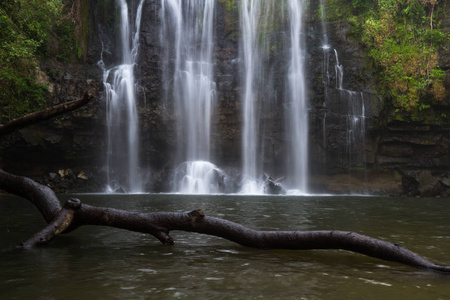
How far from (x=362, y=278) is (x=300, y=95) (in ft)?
86.0

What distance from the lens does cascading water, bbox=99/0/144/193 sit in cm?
2830

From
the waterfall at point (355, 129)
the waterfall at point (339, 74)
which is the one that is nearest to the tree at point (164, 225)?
the waterfall at point (355, 129)

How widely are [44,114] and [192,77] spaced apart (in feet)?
84.3

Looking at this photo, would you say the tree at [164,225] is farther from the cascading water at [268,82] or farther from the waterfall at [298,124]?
the waterfall at [298,124]

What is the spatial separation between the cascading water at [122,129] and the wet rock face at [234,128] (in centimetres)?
56

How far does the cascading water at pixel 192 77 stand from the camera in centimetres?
2961

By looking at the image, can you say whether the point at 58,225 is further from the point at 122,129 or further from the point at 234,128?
the point at 234,128

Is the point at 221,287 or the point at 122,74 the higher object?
the point at 122,74

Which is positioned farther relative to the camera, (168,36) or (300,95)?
(168,36)

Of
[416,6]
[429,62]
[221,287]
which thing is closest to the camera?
[221,287]

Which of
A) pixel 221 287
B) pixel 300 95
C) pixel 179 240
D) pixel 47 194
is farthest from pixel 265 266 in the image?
pixel 300 95

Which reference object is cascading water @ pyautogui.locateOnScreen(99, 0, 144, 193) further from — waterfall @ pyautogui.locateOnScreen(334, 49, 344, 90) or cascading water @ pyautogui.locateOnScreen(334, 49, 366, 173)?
cascading water @ pyautogui.locateOnScreen(334, 49, 366, 173)

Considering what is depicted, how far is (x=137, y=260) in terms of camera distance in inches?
196

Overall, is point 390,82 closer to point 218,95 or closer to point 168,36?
point 218,95
